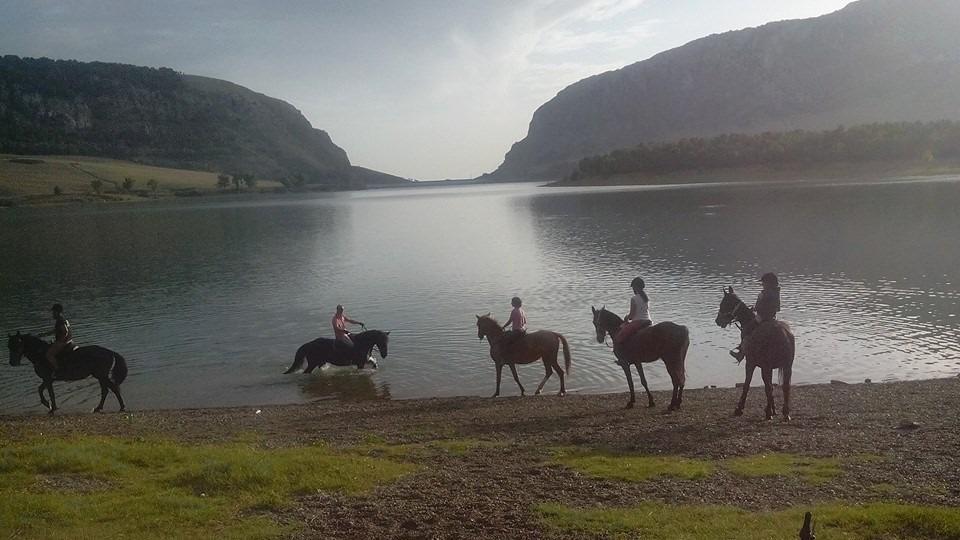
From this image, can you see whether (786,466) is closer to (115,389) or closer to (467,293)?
→ (115,389)

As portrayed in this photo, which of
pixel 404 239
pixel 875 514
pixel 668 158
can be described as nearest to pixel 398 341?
pixel 875 514

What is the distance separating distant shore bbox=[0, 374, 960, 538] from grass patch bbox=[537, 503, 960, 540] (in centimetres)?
5

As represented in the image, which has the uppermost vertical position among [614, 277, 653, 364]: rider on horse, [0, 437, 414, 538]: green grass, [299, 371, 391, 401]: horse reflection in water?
[614, 277, 653, 364]: rider on horse

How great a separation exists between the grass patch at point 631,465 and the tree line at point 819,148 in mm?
137020

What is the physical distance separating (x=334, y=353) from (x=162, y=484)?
12.6m

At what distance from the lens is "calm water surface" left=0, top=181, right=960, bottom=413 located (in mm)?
22484

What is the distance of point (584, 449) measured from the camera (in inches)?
516

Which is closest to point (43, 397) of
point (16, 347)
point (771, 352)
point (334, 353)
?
point (16, 347)

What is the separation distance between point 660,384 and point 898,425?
299 inches

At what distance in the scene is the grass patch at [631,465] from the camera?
10.9 meters

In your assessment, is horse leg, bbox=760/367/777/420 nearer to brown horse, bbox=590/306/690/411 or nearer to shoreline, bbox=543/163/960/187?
brown horse, bbox=590/306/690/411

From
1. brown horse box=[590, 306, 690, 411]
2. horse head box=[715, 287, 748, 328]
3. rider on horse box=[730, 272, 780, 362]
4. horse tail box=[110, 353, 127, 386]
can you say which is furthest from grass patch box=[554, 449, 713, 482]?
horse tail box=[110, 353, 127, 386]

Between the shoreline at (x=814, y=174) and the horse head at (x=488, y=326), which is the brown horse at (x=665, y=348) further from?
the shoreline at (x=814, y=174)

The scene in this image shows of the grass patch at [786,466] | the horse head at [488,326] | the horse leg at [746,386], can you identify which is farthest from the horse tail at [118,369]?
the grass patch at [786,466]
